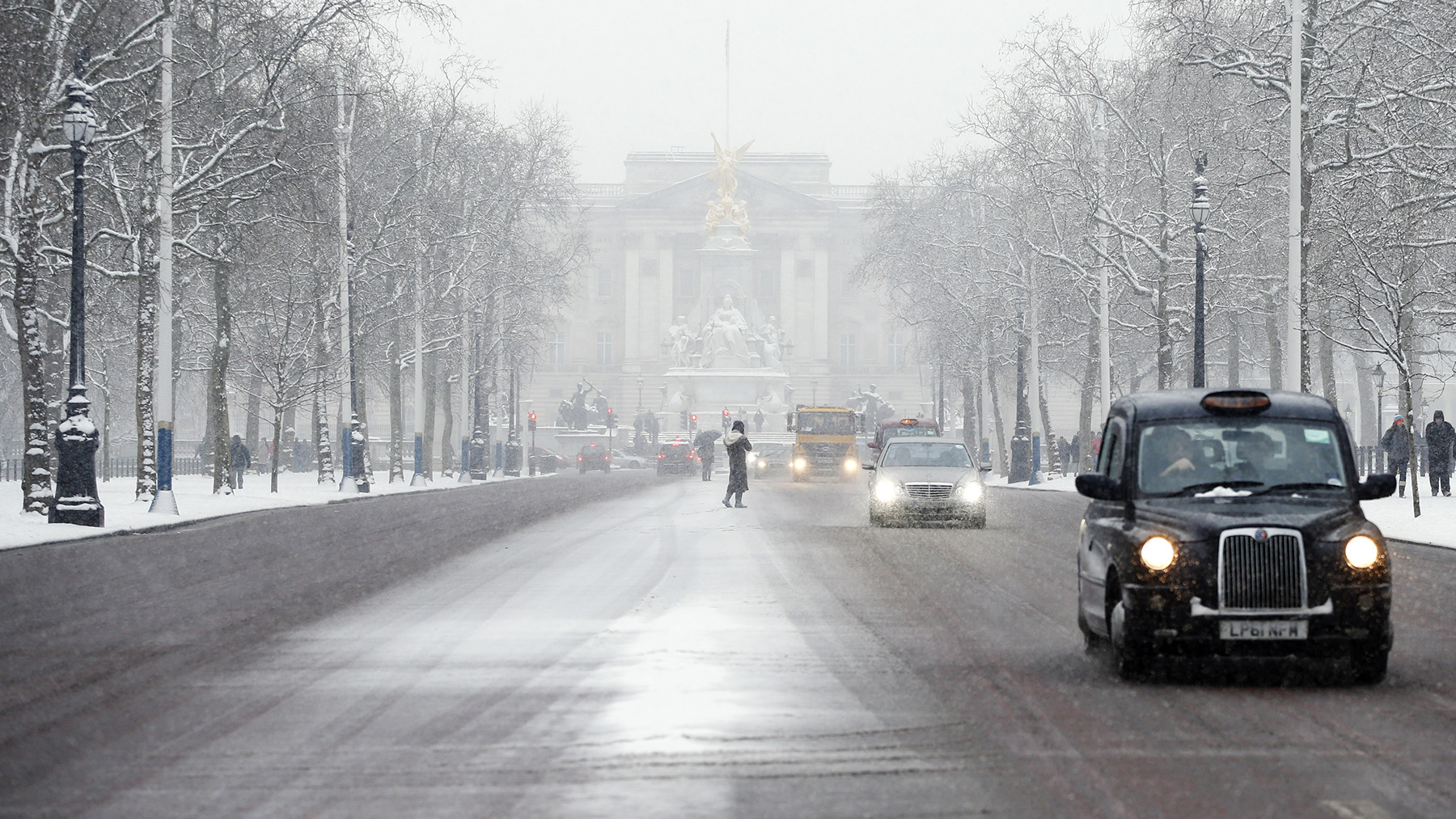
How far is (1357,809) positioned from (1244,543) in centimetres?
366

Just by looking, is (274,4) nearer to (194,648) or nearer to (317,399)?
(317,399)

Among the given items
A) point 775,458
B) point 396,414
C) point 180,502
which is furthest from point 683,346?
point 180,502

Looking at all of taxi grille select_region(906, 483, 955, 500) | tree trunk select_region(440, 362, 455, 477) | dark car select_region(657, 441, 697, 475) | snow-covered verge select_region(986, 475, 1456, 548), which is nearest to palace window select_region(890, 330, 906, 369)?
dark car select_region(657, 441, 697, 475)

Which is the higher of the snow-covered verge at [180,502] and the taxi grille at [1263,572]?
the taxi grille at [1263,572]

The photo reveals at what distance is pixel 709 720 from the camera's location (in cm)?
933

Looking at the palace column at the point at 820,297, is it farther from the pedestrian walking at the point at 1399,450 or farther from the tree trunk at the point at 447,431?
the pedestrian walking at the point at 1399,450

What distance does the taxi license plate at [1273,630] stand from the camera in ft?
34.8

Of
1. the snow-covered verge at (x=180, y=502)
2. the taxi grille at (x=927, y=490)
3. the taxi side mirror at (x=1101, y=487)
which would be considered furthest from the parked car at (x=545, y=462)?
the taxi side mirror at (x=1101, y=487)

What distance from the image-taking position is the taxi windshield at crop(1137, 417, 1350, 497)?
11.5 meters

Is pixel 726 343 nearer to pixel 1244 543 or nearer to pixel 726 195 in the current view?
pixel 726 195

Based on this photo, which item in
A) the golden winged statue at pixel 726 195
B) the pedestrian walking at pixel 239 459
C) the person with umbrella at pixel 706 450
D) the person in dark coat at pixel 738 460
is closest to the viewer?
the person in dark coat at pixel 738 460

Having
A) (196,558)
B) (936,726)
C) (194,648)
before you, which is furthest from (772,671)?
(196,558)

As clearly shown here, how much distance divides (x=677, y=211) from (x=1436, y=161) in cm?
11859

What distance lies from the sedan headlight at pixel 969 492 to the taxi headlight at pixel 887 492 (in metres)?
0.99
